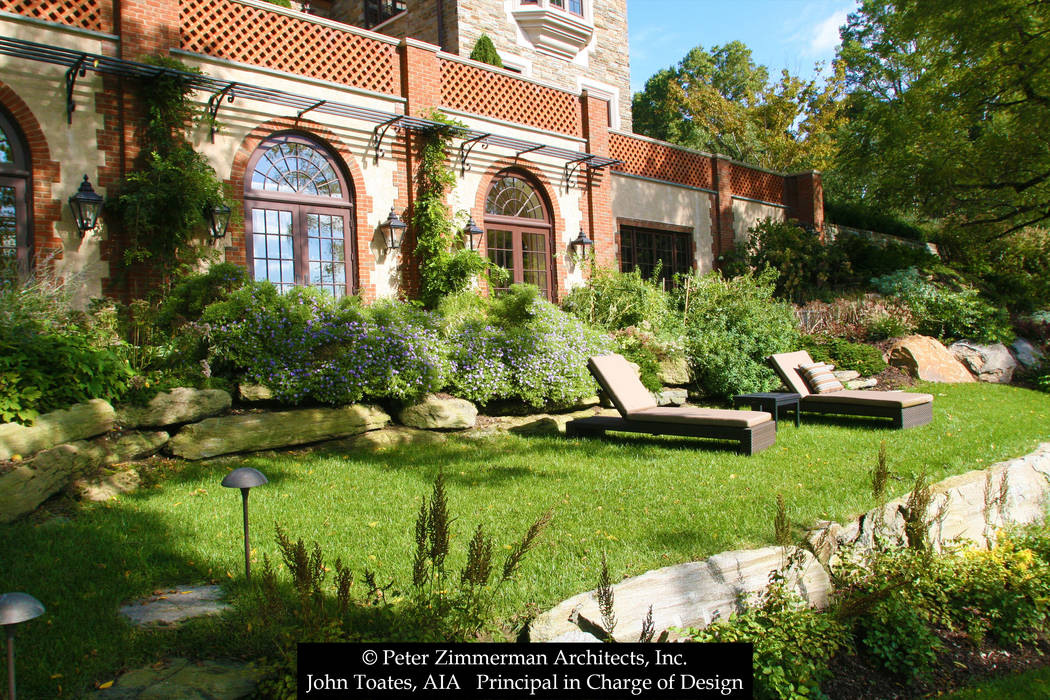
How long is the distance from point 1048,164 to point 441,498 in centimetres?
1714

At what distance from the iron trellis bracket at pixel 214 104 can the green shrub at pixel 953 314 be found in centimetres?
1277

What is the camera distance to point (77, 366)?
5.71 meters

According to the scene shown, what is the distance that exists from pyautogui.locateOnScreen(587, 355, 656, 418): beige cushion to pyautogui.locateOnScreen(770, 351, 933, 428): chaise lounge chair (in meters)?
2.32

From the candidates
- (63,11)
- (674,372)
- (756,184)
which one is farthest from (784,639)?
(756,184)

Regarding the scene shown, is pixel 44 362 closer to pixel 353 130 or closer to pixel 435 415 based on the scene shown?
pixel 435 415

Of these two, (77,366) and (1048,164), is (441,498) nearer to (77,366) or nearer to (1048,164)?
(77,366)

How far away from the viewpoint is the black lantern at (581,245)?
13.3 meters

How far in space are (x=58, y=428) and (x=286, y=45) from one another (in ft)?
22.1

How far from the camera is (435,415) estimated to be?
7.66 m

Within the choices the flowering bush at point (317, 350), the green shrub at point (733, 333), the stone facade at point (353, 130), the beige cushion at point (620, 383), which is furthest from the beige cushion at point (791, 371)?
the stone facade at point (353, 130)

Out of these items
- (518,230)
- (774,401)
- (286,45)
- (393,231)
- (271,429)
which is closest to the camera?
(271,429)

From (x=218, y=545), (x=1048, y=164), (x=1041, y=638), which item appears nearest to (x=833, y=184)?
(x=1048, y=164)

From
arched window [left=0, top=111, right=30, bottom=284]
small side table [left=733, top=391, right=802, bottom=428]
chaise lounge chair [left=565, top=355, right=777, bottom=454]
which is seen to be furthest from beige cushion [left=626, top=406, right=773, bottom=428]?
arched window [left=0, top=111, right=30, bottom=284]

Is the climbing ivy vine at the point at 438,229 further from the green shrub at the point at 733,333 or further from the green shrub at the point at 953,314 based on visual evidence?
the green shrub at the point at 953,314
